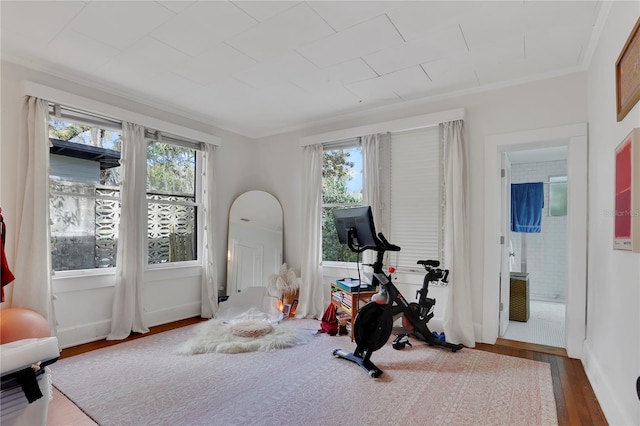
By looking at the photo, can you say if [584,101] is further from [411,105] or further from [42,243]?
[42,243]

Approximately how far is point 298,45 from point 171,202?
2.62m

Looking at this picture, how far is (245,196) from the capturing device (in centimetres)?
493

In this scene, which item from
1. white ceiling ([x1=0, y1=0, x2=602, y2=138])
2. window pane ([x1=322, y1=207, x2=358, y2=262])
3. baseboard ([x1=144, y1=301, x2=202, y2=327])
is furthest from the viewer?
window pane ([x1=322, y1=207, x2=358, y2=262])

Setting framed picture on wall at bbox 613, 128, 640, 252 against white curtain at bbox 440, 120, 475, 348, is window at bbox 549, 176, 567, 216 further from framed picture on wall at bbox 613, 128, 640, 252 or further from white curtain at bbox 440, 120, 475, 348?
framed picture on wall at bbox 613, 128, 640, 252

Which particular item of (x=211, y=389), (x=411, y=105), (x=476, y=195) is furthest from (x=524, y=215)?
(x=211, y=389)

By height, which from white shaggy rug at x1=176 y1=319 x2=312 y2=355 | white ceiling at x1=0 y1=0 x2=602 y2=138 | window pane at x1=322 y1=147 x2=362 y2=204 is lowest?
white shaggy rug at x1=176 y1=319 x2=312 y2=355

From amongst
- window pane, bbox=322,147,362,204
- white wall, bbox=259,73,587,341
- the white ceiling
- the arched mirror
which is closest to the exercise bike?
white wall, bbox=259,73,587,341

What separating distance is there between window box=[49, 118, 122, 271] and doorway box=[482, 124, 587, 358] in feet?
13.1

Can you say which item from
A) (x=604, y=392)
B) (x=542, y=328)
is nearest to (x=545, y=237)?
(x=542, y=328)

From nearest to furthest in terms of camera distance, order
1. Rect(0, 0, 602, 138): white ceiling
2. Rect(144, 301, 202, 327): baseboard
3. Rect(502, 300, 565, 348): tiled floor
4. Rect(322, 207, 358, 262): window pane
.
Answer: Rect(0, 0, 602, 138): white ceiling → Rect(502, 300, 565, 348): tiled floor → Rect(144, 301, 202, 327): baseboard → Rect(322, 207, 358, 262): window pane

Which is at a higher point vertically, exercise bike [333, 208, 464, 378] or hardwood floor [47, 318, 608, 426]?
exercise bike [333, 208, 464, 378]

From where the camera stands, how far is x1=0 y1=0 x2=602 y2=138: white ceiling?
2232mm

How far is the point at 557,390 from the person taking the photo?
2402 mm

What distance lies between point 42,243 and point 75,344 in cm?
107
